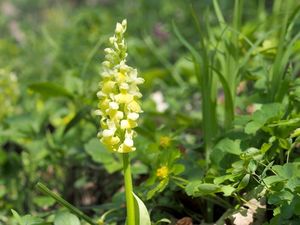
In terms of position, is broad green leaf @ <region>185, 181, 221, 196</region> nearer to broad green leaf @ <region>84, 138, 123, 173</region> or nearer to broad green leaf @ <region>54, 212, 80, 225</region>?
broad green leaf @ <region>54, 212, 80, 225</region>

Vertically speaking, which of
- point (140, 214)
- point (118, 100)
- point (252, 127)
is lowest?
point (140, 214)

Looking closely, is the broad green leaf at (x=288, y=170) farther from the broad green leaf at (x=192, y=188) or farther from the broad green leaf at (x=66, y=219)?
the broad green leaf at (x=66, y=219)

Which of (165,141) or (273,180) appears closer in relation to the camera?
(273,180)

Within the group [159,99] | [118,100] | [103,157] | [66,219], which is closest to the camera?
[118,100]

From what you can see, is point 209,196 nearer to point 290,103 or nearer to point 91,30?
point 290,103

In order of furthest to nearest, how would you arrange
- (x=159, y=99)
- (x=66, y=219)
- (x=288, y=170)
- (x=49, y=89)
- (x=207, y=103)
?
(x=159, y=99), (x=49, y=89), (x=207, y=103), (x=66, y=219), (x=288, y=170)

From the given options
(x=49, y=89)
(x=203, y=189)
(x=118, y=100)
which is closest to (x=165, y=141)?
(x=203, y=189)

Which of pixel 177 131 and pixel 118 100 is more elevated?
pixel 118 100

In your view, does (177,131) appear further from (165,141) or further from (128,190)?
(128,190)
